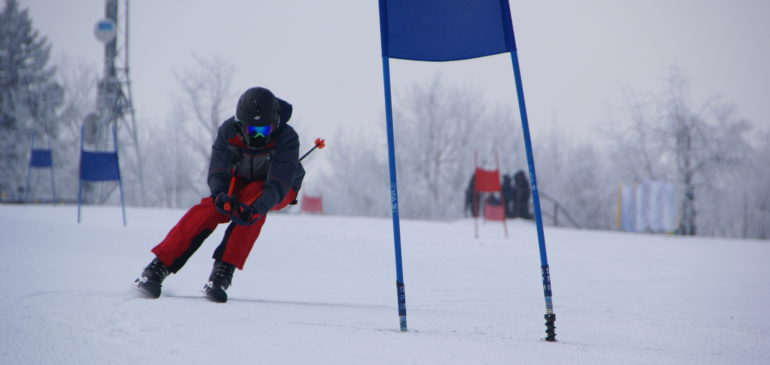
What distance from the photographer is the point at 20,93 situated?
29.4 m

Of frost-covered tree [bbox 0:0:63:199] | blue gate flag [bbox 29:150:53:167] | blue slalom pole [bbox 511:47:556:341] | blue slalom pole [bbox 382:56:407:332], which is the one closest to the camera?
blue slalom pole [bbox 511:47:556:341]

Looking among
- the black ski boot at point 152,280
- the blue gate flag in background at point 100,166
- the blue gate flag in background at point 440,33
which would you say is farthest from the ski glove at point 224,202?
the blue gate flag in background at point 100,166

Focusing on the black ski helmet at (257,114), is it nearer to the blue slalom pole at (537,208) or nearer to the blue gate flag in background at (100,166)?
the blue slalom pole at (537,208)

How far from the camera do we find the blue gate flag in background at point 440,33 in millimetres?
3139

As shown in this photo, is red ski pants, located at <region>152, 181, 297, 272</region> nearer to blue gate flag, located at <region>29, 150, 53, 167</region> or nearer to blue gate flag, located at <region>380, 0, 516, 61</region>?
blue gate flag, located at <region>380, 0, 516, 61</region>

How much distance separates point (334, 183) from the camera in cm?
3656

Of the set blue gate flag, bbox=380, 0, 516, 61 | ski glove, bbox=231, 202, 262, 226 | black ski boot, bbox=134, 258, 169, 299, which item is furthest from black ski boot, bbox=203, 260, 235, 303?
blue gate flag, bbox=380, 0, 516, 61

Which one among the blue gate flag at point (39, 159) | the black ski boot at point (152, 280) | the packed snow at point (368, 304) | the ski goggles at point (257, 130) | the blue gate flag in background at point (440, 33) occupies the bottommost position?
the packed snow at point (368, 304)

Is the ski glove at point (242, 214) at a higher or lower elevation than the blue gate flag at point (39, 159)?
lower

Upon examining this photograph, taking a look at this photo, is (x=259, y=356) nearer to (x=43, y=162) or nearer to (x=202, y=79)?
(x=43, y=162)

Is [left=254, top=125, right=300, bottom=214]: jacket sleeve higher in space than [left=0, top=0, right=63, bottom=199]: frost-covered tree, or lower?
lower

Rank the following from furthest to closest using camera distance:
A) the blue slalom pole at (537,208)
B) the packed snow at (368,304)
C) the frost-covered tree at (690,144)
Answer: the frost-covered tree at (690,144) < the blue slalom pole at (537,208) < the packed snow at (368,304)

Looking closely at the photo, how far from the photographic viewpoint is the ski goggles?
344 centimetres

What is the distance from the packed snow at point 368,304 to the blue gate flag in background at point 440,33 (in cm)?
68
